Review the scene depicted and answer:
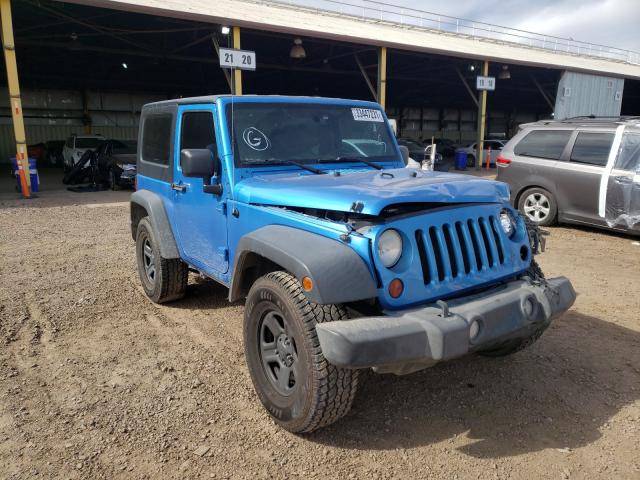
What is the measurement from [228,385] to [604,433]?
231cm

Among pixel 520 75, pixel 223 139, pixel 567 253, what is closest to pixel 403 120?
pixel 520 75

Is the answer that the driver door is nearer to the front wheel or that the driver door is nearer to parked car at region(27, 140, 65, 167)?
the front wheel

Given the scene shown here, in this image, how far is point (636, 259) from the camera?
6.46 meters

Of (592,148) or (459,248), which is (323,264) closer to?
(459,248)

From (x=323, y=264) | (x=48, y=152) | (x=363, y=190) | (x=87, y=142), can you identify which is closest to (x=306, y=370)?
(x=323, y=264)

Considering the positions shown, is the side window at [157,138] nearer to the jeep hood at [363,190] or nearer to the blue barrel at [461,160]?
the jeep hood at [363,190]

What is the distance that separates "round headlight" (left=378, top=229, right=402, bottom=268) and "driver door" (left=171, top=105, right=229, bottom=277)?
140 cm

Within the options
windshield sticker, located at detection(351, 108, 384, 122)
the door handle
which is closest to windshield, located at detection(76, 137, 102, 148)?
windshield sticker, located at detection(351, 108, 384, 122)

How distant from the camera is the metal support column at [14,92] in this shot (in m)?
11.7

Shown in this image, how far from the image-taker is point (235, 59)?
14.1 m

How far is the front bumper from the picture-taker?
88.5 inches

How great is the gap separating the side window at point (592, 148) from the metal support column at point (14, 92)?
12.2m

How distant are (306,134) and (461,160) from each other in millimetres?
20132

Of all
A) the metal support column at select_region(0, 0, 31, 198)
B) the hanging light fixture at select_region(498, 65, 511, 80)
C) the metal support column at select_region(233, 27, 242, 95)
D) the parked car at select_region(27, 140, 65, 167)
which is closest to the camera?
the metal support column at select_region(0, 0, 31, 198)
